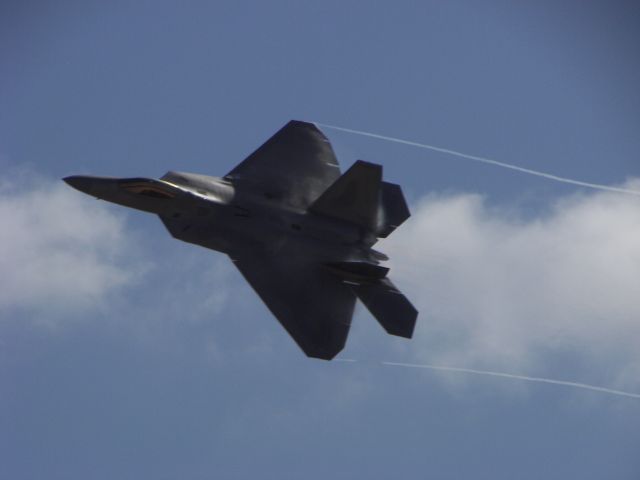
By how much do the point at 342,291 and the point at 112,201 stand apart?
32.4 ft

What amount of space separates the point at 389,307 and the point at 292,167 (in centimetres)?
775

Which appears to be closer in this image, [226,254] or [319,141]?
[226,254]

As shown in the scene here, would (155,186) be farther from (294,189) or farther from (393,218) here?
(393,218)

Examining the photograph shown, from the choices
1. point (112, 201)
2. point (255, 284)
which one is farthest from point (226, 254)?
point (112, 201)

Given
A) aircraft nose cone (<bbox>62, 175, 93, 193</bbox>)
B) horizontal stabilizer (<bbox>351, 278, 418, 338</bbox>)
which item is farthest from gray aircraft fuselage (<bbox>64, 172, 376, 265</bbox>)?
horizontal stabilizer (<bbox>351, 278, 418, 338</bbox>)

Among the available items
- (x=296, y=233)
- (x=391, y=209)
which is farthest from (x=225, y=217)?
(x=391, y=209)

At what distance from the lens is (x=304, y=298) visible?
5303 cm

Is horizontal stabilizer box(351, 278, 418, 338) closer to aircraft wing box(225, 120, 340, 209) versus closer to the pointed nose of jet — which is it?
aircraft wing box(225, 120, 340, 209)

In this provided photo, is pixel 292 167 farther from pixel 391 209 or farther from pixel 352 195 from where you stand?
pixel 391 209

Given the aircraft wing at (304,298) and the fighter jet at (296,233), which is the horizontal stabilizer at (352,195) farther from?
the aircraft wing at (304,298)

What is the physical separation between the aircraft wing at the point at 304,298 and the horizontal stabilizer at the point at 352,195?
265 centimetres

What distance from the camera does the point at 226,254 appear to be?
53469 mm

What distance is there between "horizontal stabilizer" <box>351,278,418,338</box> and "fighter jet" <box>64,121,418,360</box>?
4cm

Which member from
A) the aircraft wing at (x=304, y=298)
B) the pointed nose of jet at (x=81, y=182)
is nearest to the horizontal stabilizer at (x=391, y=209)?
the aircraft wing at (x=304, y=298)
